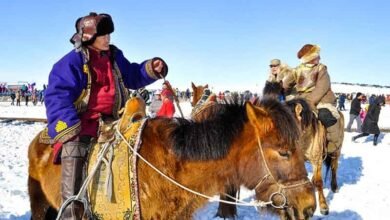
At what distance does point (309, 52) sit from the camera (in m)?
7.39

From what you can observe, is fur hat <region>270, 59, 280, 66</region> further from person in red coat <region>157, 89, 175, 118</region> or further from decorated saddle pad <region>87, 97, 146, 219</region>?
decorated saddle pad <region>87, 97, 146, 219</region>

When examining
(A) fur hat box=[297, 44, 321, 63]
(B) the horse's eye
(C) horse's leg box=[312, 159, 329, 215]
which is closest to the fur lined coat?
(A) fur hat box=[297, 44, 321, 63]

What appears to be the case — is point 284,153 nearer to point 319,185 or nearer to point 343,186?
point 319,185

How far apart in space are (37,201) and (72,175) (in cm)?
115

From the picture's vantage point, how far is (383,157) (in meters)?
13.3

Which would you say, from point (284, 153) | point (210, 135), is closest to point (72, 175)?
point (210, 135)

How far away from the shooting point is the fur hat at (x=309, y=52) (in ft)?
24.1

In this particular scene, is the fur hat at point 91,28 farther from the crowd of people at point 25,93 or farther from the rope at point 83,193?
the crowd of people at point 25,93

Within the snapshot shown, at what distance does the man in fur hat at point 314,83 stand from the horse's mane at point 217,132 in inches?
176

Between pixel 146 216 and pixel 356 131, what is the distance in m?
19.1

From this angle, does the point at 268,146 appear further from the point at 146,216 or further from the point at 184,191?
the point at 146,216

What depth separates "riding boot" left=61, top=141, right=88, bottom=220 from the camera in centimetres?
304

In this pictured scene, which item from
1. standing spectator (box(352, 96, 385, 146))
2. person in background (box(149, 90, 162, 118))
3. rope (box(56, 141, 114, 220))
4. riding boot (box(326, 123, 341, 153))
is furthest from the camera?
standing spectator (box(352, 96, 385, 146))

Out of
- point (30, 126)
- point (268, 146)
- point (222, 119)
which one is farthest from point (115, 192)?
point (30, 126)
